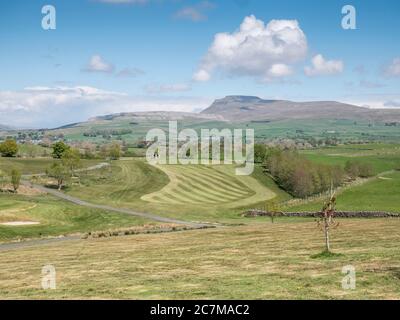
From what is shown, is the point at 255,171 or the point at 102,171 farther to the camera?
the point at 255,171

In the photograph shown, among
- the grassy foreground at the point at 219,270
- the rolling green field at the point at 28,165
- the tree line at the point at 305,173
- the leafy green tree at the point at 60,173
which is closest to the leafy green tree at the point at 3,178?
the rolling green field at the point at 28,165

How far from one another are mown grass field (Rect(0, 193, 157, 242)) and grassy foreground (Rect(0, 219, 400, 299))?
875 inches

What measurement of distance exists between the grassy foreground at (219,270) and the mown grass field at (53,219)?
2223 centimetres

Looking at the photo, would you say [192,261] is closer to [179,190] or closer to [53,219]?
[53,219]

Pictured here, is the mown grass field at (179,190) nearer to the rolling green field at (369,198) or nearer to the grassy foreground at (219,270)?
the rolling green field at (369,198)

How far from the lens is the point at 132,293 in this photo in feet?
88.3

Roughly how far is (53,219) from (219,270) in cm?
6013

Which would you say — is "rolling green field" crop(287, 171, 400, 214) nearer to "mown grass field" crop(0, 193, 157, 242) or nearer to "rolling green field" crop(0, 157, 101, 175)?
"mown grass field" crop(0, 193, 157, 242)

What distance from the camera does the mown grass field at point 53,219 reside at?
7556cm

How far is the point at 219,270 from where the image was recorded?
111 feet
